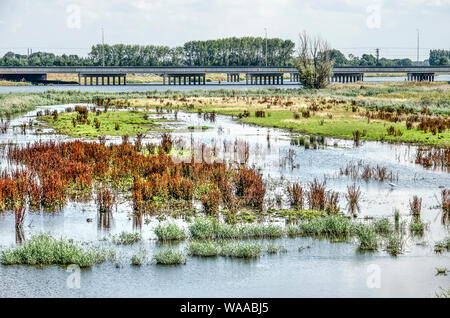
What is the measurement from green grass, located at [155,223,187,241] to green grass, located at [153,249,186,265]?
5.52 feet

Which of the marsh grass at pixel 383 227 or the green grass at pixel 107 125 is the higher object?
the green grass at pixel 107 125

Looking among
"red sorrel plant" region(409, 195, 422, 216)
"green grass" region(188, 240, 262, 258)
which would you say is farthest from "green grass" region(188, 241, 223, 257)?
"red sorrel plant" region(409, 195, 422, 216)

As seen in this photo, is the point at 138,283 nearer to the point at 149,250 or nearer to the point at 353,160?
the point at 149,250

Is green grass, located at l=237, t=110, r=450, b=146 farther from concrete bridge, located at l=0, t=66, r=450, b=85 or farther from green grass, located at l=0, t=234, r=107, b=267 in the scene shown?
concrete bridge, located at l=0, t=66, r=450, b=85

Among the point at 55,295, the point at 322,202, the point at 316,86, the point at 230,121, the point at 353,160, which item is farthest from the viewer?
the point at 316,86

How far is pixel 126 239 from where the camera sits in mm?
17453

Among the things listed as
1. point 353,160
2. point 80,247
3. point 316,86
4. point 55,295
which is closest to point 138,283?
point 55,295

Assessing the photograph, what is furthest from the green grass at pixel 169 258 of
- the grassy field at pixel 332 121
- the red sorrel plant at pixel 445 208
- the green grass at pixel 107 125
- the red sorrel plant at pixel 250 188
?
the green grass at pixel 107 125

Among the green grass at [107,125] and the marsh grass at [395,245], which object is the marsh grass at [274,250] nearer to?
the marsh grass at [395,245]

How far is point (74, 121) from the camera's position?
48812 mm

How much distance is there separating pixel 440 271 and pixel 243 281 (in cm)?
492

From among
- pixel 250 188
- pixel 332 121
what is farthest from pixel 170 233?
pixel 332 121

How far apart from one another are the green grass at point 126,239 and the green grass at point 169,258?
170cm

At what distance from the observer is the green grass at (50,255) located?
51.4 ft
